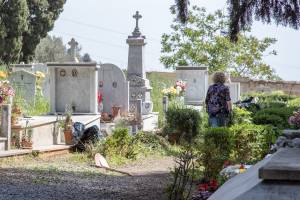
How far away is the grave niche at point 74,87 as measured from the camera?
15.1 metres

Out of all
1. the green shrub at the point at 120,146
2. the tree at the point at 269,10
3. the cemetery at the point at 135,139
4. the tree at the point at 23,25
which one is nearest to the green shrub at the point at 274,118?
the cemetery at the point at 135,139

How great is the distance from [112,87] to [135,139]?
16.2ft

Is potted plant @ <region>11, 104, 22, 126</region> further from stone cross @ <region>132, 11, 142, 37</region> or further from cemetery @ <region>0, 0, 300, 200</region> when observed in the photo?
stone cross @ <region>132, 11, 142, 37</region>

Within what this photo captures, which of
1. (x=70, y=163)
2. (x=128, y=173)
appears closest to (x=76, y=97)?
(x=70, y=163)

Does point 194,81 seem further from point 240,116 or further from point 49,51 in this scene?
point 49,51

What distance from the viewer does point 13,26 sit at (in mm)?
33406

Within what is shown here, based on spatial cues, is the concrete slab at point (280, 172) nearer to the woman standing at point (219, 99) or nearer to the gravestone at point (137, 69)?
the woman standing at point (219, 99)

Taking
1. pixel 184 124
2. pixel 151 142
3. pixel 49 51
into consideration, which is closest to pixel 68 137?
pixel 151 142

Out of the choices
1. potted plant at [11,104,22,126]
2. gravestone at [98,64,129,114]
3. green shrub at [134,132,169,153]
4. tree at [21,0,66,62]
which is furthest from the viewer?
tree at [21,0,66,62]

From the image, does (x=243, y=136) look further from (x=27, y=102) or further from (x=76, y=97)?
(x=27, y=102)

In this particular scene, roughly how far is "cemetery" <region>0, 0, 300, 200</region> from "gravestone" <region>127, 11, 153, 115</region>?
3cm

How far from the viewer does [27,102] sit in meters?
17.2

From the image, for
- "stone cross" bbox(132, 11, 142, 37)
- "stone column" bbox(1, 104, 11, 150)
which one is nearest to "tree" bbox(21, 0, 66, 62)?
"stone cross" bbox(132, 11, 142, 37)

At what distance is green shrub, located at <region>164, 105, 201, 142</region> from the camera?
48.7 ft
